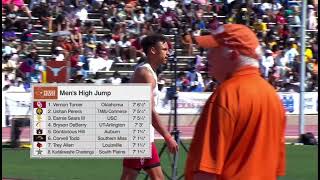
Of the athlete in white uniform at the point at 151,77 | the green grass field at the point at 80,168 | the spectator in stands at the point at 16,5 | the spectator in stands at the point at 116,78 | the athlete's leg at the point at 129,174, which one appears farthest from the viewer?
the spectator in stands at the point at 16,5

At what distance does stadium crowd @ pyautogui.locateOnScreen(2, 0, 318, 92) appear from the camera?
2655 centimetres

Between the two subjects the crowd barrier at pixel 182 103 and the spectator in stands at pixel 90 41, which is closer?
the crowd barrier at pixel 182 103

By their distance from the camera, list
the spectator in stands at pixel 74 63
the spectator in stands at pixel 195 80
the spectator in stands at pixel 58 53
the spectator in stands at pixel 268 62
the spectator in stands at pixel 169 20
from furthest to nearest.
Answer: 1. the spectator in stands at pixel 169 20
2. the spectator in stands at pixel 268 62
3. the spectator in stands at pixel 58 53
4. the spectator in stands at pixel 195 80
5. the spectator in stands at pixel 74 63

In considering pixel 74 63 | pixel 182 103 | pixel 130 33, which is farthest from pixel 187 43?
pixel 182 103

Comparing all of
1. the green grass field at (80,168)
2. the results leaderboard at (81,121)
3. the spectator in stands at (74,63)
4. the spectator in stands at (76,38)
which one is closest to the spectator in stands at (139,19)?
the spectator in stands at (76,38)

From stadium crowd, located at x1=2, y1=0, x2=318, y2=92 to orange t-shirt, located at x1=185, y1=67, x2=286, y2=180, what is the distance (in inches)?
784

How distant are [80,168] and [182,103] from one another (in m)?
10.9

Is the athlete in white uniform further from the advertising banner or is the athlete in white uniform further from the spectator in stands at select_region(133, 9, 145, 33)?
the spectator in stands at select_region(133, 9, 145, 33)

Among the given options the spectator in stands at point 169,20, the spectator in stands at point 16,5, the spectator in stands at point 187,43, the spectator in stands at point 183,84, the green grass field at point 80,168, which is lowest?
the green grass field at point 80,168

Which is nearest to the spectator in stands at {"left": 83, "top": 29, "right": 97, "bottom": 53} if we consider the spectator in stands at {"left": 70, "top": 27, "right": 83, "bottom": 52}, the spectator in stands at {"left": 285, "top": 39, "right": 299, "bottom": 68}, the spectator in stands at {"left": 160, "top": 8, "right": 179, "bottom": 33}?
the spectator in stands at {"left": 70, "top": 27, "right": 83, "bottom": 52}

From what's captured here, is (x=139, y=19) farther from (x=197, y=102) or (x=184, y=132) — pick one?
(x=184, y=132)

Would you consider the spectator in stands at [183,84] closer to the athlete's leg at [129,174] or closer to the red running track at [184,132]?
the red running track at [184,132]

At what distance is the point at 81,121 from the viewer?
9.39 metres

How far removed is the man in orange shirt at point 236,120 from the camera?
4.06m
